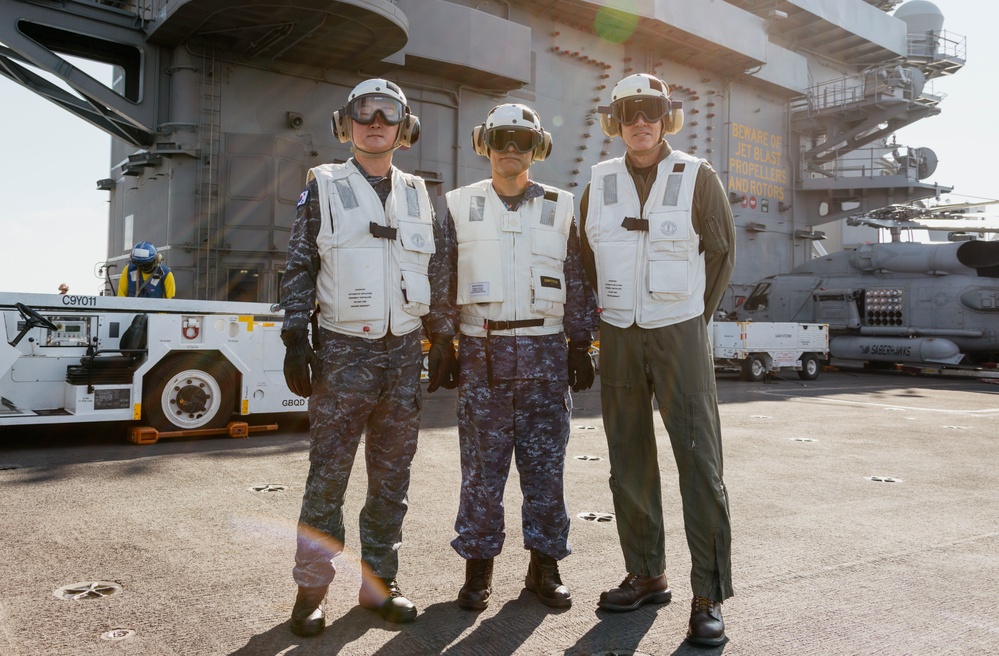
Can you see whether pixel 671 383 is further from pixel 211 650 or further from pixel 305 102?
pixel 305 102

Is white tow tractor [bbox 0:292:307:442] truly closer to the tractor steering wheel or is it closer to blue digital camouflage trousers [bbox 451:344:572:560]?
the tractor steering wheel

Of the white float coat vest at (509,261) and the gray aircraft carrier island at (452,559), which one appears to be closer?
the gray aircraft carrier island at (452,559)

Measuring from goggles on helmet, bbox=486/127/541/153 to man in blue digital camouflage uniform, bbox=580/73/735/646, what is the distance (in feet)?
1.17

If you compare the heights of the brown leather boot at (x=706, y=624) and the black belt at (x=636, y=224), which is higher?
the black belt at (x=636, y=224)

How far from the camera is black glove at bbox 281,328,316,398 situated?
297cm

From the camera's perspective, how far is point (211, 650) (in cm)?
256

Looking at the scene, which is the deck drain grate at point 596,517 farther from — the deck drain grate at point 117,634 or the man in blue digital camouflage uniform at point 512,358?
the deck drain grate at point 117,634

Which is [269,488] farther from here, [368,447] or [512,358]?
[512,358]

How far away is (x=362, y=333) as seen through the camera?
3.05 m

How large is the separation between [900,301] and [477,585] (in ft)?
66.7

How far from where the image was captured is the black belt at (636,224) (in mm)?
3174

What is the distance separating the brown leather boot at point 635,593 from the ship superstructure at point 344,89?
12023 mm

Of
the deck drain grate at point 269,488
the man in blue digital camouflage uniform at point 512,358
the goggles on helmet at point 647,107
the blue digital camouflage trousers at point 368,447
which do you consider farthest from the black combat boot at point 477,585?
the deck drain grate at point 269,488

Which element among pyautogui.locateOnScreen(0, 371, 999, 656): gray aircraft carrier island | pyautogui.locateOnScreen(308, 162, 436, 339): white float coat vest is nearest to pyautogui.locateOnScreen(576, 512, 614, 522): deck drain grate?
pyautogui.locateOnScreen(0, 371, 999, 656): gray aircraft carrier island
